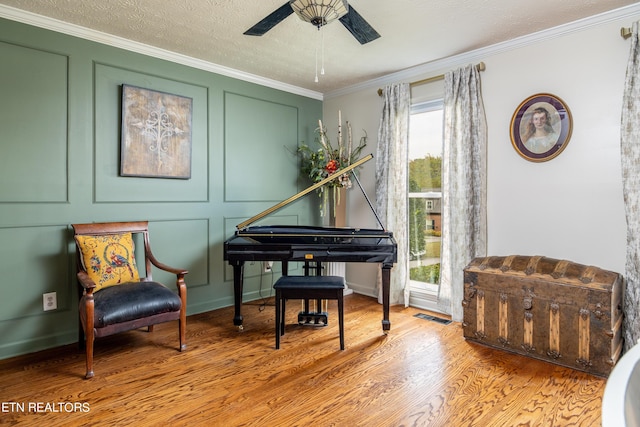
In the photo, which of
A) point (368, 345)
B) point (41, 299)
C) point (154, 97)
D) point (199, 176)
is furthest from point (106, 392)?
point (154, 97)

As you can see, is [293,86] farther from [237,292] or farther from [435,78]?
[237,292]

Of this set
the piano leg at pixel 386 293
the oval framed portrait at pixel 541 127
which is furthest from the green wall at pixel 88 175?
the oval framed portrait at pixel 541 127

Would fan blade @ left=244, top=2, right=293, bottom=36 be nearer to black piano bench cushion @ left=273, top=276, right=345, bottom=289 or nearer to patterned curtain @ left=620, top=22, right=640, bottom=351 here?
black piano bench cushion @ left=273, top=276, right=345, bottom=289

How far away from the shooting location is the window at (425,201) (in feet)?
12.9

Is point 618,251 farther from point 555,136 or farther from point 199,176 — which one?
point 199,176

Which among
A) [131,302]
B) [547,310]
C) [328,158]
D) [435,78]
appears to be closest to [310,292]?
[131,302]

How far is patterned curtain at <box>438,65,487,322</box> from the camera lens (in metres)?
3.40

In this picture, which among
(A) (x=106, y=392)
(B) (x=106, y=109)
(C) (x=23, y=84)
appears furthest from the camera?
(B) (x=106, y=109)

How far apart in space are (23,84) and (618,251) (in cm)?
468

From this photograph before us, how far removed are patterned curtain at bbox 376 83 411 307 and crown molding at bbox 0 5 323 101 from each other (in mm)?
1322

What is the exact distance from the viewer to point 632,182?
2604mm

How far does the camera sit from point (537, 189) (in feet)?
10.2

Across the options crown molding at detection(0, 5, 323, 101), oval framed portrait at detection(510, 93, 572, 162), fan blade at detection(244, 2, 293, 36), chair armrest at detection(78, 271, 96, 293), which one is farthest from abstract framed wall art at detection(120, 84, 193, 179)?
oval framed portrait at detection(510, 93, 572, 162)

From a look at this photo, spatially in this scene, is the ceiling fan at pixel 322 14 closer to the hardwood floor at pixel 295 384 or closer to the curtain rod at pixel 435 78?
the curtain rod at pixel 435 78
